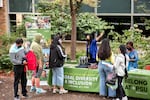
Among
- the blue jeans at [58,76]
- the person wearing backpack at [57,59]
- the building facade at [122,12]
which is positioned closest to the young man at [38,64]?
the person wearing backpack at [57,59]

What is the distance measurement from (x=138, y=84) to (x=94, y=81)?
134 cm

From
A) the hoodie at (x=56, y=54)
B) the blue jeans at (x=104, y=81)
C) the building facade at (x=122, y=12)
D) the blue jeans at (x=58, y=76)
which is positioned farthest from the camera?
the building facade at (x=122, y=12)

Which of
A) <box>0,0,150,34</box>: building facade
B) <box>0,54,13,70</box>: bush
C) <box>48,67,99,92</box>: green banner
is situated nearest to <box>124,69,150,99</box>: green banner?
<box>48,67,99,92</box>: green banner

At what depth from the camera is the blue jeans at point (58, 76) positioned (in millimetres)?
10977

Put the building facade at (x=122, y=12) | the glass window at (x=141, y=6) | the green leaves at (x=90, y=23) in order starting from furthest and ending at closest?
the building facade at (x=122, y=12) < the glass window at (x=141, y=6) < the green leaves at (x=90, y=23)

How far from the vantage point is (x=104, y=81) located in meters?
10.1

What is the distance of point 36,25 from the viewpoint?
1347cm

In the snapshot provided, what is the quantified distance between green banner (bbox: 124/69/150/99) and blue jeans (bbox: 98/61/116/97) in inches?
16.8

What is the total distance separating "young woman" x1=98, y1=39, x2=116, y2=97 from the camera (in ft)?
32.3

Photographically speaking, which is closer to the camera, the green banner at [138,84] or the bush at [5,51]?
the green banner at [138,84]

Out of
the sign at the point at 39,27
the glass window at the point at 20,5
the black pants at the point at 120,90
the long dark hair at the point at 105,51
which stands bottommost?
the black pants at the point at 120,90

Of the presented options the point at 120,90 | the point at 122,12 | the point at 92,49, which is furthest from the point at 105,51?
the point at 122,12

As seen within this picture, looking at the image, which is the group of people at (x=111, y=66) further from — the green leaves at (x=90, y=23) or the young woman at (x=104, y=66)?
the green leaves at (x=90, y=23)

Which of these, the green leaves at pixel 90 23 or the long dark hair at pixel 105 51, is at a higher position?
the green leaves at pixel 90 23
